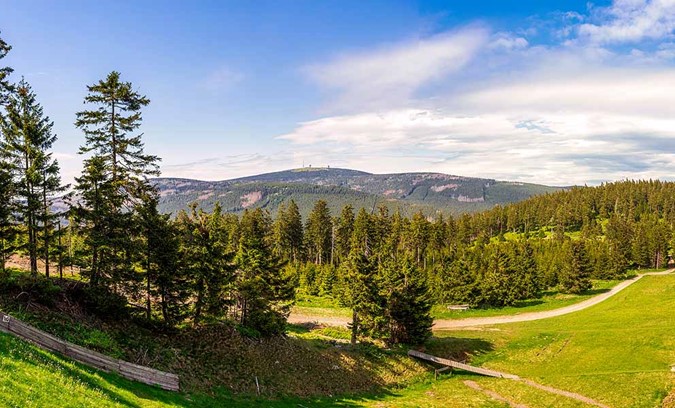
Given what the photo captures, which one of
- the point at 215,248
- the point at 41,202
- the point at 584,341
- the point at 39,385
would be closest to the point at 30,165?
the point at 41,202

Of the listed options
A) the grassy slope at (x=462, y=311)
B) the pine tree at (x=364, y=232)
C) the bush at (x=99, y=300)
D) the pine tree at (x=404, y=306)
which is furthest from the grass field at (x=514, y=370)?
the pine tree at (x=364, y=232)

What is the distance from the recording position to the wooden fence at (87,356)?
20.2 metres

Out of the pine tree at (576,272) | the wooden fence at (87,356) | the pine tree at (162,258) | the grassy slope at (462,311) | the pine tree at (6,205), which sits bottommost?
the grassy slope at (462,311)

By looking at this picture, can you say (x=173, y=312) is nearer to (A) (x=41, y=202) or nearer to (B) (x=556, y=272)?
(A) (x=41, y=202)

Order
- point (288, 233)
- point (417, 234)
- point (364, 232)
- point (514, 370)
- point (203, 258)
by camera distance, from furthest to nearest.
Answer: point (417, 234) < point (288, 233) < point (364, 232) < point (514, 370) < point (203, 258)

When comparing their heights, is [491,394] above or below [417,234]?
below

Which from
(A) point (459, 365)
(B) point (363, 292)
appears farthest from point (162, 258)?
(A) point (459, 365)

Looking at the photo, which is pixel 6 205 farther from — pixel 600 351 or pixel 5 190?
pixel 600 351

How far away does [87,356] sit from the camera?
73.4 feet

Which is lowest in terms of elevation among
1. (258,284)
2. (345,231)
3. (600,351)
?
(600,351)

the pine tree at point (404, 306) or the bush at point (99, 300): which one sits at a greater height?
the bush at point (99, 300)

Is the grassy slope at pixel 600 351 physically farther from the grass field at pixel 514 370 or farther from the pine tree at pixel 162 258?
the pine tree at pixel 162 258

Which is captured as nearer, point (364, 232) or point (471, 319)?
point (471, 319)

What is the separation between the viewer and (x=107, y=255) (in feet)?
98.6
